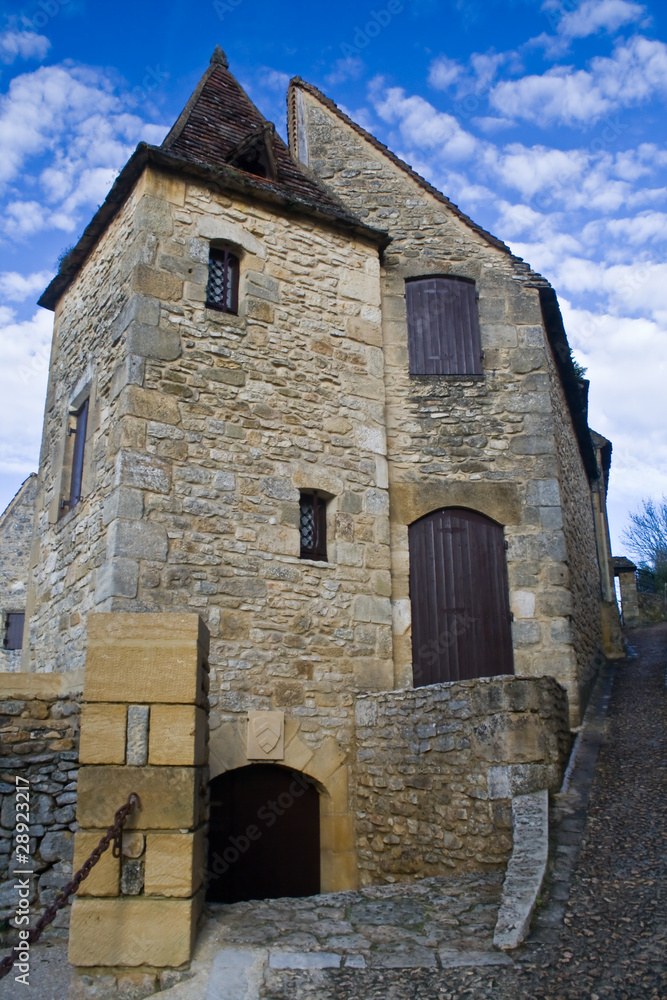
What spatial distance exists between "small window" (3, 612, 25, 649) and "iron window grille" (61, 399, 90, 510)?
290 inches

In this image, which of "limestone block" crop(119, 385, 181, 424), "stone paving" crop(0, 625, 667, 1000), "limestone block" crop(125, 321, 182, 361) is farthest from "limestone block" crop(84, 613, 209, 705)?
"limestone block" crop(125, 321, 182, 361)

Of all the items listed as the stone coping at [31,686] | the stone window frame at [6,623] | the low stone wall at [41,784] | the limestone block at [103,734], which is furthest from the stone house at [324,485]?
the stone window frame at [6,623]

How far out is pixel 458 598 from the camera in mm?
7922

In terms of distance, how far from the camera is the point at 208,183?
7.61 m

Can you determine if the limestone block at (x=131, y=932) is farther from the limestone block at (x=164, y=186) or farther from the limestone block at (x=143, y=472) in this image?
the limestone block at (x=164, y=186)

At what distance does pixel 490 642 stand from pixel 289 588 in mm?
2347

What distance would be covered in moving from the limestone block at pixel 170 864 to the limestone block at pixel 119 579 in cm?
271

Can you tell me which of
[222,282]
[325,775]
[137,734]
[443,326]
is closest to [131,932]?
[137,734]

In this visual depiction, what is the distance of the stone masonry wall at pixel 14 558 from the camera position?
14406 millimetres

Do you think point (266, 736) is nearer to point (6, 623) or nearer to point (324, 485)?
point (324, 485)

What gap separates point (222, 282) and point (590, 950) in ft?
20.6

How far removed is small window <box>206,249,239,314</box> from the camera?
7.46 metres

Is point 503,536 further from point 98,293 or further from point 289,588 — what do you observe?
point 98,293

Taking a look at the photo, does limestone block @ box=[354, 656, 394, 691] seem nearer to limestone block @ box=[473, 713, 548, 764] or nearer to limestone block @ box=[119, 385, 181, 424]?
limestone block @ box=[473, 713, 548, 764]
